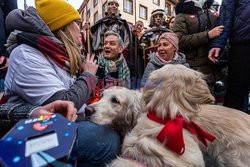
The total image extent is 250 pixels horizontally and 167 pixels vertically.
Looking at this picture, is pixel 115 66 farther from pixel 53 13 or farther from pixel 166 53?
pixel 53 13

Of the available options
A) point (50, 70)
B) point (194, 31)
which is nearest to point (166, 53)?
point (194, 31)

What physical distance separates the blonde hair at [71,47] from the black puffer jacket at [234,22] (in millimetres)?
1962

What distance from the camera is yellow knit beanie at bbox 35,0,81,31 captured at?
2.05 meters

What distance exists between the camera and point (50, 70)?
1.76 metres

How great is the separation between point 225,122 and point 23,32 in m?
1.86

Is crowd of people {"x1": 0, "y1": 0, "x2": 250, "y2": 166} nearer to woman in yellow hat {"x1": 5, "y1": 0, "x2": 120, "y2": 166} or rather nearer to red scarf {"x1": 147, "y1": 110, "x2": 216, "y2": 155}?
woman in yellow hat {"x1": 5, "y1": 0, "x2": 120, "y2": 166}

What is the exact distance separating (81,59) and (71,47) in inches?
6.9

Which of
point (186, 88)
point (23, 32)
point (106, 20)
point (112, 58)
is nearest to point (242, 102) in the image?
point (186, 88)

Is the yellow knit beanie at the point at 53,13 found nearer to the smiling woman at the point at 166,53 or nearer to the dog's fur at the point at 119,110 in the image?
the dog's fur at the point at 119,110

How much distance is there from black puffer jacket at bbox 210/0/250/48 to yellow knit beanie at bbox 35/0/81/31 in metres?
2.02

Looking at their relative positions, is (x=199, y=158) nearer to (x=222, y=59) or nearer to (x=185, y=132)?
(x=185, y=132)

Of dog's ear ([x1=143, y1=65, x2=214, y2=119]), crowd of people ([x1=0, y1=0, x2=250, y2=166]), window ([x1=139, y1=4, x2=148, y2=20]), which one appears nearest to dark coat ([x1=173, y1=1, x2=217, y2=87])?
crowd of people ([x1=0, y1=0, x2=250, y2=166])

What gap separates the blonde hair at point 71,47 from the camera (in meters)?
2.01

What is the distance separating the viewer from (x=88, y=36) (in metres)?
5.07
